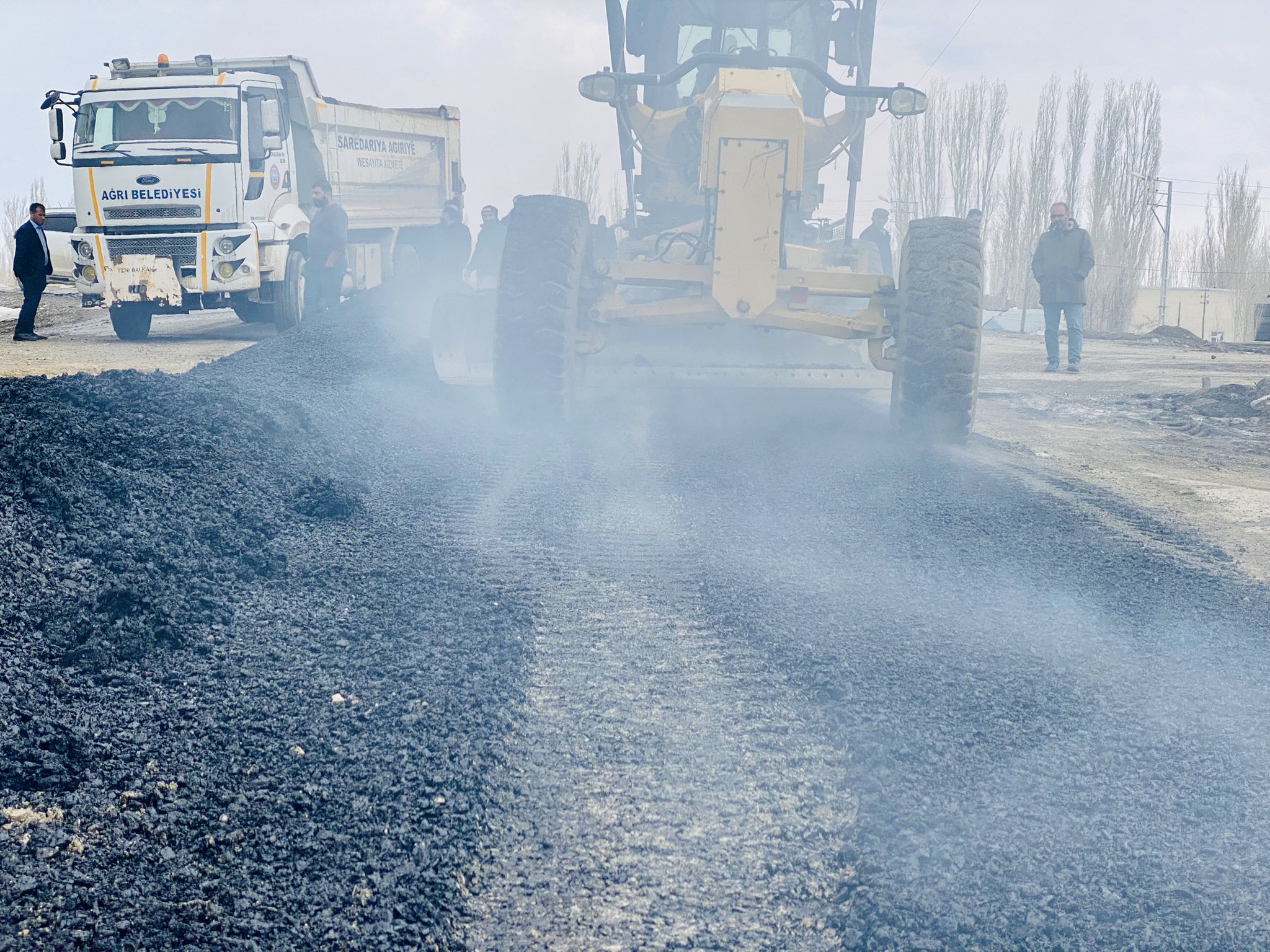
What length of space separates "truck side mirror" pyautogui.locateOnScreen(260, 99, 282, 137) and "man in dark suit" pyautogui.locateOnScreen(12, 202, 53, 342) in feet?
11.3

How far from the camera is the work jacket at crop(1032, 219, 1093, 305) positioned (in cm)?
1219

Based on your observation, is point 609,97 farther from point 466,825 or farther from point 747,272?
point 466,825

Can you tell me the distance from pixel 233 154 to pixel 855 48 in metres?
7.57

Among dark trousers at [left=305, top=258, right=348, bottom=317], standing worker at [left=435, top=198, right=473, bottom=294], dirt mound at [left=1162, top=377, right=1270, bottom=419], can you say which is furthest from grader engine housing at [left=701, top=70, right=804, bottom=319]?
standing worker at [left=435, top=198, right=473, bottom=294]

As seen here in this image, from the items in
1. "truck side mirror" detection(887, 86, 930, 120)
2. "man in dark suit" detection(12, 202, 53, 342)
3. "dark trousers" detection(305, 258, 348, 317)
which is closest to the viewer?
"truck side mirror" detection(887, 86, 930, 120)

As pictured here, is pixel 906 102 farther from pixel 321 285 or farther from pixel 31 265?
pixel 31 265

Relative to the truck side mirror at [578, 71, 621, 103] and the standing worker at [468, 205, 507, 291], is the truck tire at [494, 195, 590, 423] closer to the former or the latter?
the truck side mirror at [578, 71, 621, 103]

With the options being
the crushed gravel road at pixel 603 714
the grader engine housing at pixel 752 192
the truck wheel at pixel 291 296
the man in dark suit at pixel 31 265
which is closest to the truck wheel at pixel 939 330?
the grader engine housing at pixel 752 192

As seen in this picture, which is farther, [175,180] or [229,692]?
[175,180]

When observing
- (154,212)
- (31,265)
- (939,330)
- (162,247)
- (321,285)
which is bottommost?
(939,330)

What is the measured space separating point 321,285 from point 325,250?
51cm

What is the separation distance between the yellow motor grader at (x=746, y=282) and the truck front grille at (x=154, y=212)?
646cm

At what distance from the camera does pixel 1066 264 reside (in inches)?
480

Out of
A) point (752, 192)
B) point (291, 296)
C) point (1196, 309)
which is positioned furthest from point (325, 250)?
point (1196, 309)
